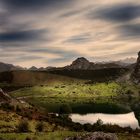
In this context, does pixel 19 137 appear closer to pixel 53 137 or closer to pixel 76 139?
pixel 53 137

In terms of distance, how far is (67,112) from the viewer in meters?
185

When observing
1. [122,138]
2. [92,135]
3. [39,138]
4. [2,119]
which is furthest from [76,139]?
[2,119]

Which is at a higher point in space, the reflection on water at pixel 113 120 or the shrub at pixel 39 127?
the shrub at pixel 39 127

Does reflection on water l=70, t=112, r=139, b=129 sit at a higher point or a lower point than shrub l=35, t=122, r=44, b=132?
lower

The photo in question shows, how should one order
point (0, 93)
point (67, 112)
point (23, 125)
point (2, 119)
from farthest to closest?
point (67, 112) → point (0, 93) → point (2, 119) → point (23, 125)

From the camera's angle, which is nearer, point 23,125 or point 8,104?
point 23,125

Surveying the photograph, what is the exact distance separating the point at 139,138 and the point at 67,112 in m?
128

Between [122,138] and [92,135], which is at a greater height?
[92,135]

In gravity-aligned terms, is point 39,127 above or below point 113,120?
above

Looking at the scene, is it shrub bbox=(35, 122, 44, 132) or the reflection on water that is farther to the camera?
the reflection on water

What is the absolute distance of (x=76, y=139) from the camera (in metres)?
28.4

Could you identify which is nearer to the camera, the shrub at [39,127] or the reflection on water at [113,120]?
the shrub at [39,127]

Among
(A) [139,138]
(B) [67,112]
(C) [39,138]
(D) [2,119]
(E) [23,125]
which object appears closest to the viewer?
(C) [39,138]

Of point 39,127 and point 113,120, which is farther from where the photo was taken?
point 113,120
